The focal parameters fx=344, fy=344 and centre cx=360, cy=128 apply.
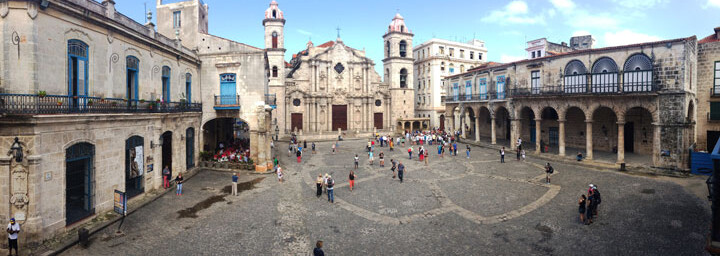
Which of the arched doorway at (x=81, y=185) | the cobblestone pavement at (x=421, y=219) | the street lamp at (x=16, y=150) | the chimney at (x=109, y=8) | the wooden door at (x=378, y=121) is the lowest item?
the cobblestone pavement at (x=421, y=219)

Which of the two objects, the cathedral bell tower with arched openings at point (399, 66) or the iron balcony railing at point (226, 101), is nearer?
the iron balcony railing at point (226, 101)

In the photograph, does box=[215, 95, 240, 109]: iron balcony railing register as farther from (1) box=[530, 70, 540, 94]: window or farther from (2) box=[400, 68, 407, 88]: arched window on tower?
(2) box=[400, 68, 407, 88]: arched window on tower

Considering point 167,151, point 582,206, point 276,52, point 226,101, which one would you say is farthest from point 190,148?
point 276,52

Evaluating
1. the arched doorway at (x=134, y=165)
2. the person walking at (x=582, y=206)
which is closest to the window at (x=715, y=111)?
the person walking at (x=582, y=206)

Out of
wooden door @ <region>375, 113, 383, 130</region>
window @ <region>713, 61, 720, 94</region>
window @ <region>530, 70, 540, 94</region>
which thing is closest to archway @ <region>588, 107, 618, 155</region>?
window @ <region>530, 70, 540, 94</region>

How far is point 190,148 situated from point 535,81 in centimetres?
2883

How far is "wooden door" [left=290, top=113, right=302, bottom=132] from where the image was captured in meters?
49.4

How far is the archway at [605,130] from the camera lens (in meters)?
29.6

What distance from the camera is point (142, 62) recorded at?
A: 17250mm

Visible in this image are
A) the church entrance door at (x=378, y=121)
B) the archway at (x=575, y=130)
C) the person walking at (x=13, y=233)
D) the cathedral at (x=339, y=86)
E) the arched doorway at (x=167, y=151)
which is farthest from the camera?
the church entrance door at (x=378, y=121)

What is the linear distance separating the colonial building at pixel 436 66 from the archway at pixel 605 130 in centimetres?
2779

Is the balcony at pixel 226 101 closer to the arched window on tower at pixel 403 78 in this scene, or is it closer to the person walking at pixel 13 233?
the person walking at pixel 13 233

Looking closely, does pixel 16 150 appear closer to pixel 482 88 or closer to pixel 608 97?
pixel 608 97

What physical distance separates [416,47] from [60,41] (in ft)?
191
